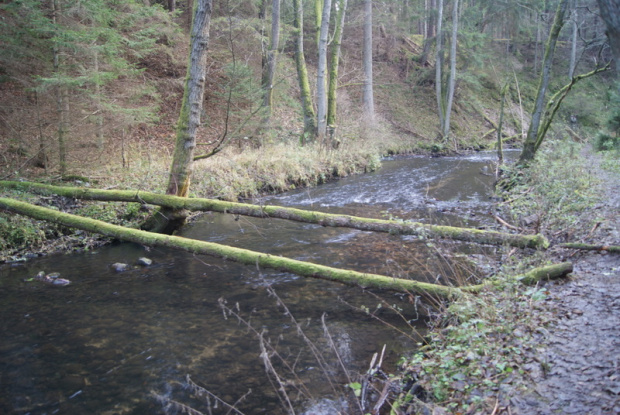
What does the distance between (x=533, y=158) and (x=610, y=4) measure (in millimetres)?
11442

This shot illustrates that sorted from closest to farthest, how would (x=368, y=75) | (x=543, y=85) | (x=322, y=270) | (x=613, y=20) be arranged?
(x=613, y=20), (x=322, y=270), (x=543, y=85), (x=368, y=75)

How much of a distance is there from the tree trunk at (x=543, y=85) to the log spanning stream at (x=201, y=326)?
17.4ft

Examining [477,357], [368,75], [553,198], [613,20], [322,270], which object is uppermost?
[368,75]

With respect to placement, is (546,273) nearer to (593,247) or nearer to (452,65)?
(593,247)

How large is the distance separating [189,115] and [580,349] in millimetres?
6616

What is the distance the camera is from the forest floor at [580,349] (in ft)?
9.02

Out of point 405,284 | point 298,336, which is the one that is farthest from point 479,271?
point 298,336

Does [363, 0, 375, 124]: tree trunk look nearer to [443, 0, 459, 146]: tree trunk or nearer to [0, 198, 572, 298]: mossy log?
[443, 0, 459, 146]: tree trunk

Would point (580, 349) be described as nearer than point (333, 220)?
Yes

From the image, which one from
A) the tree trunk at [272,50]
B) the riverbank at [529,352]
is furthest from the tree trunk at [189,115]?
the tree trunk at [272,50]

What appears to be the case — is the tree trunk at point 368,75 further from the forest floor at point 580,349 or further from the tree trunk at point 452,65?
the forest floor at point 580,349

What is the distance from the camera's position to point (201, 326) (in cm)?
497

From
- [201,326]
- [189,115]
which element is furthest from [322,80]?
[201,326]

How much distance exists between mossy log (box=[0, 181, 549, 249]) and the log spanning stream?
1.26 ft
